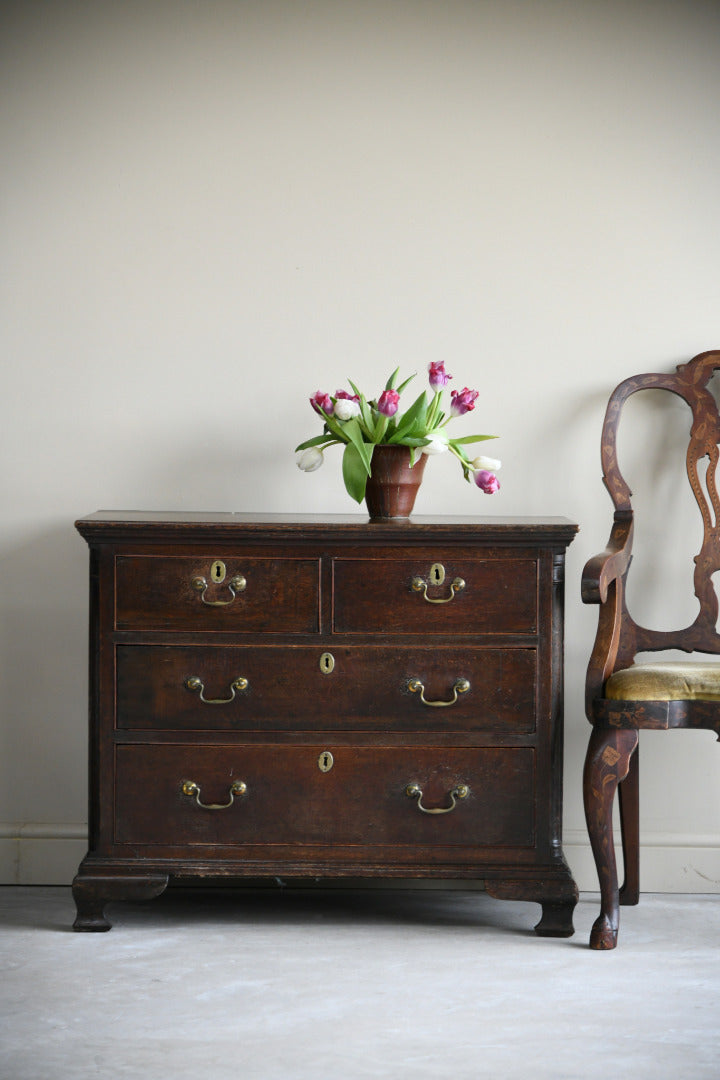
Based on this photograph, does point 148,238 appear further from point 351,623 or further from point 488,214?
point 351,623

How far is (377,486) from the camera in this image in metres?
2.44

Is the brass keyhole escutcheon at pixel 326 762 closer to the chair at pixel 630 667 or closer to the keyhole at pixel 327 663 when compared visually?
the keyhole at pixel 327 663

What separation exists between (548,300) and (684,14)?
0.80 metres

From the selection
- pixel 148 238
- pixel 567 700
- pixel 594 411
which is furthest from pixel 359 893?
pixel 148 238

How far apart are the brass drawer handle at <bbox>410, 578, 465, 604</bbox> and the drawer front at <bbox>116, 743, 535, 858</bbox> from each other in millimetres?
319

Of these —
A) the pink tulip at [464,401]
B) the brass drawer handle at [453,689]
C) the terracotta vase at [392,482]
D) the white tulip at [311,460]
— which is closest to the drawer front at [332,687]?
the brass drawer handle at [453,689]

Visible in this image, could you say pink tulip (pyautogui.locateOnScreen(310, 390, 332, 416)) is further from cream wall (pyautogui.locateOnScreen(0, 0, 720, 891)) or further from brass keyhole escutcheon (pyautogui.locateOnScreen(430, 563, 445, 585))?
brass keyhole escutcheon (pyautogui.locateOnScreen(430, 563, 445, 585))

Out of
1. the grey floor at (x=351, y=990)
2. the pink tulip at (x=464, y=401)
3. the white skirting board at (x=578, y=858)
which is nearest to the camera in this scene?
the grey floor at (x=351, y=990)

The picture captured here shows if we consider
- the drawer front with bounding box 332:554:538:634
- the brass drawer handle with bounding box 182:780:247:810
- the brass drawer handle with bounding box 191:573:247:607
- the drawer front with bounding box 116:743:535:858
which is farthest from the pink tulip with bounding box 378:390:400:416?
the brass drawer handle with bounding box 182:780:247:810

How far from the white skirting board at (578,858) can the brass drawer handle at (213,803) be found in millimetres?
599

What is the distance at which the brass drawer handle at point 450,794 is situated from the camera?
7.55ft

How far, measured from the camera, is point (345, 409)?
2428 mm

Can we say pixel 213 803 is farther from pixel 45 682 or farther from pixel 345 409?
pixel 345 409

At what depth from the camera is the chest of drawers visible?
2.30 meters
